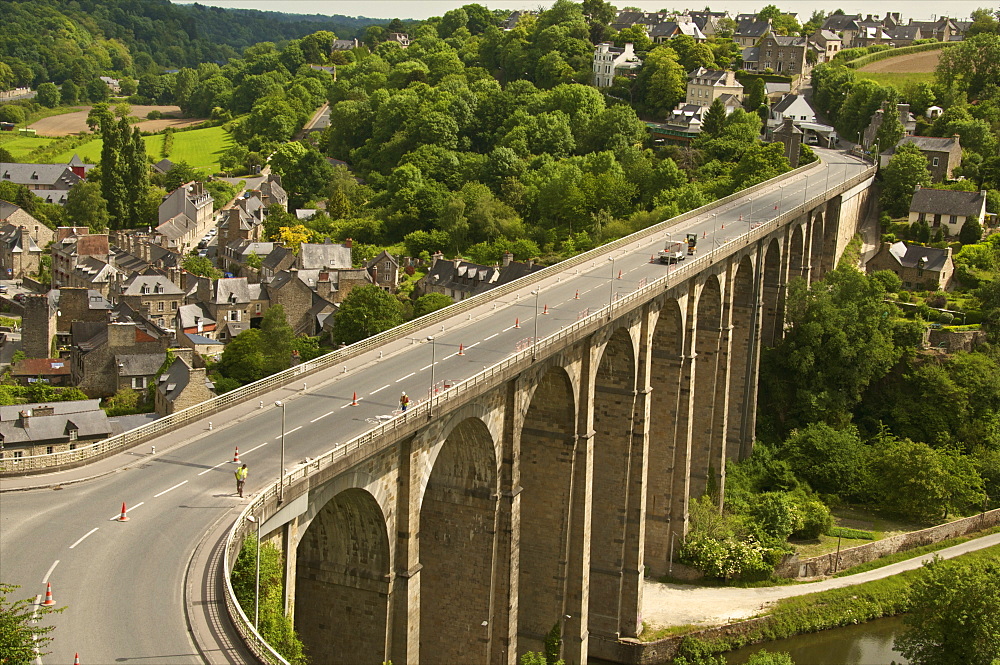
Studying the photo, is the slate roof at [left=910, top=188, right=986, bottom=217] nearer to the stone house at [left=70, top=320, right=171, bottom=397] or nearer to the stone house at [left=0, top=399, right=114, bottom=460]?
the stone house at [left=70, top=320, right=171, bottom=397]

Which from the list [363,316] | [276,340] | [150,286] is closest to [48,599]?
[363,316]

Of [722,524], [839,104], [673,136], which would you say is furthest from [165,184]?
[722,524]

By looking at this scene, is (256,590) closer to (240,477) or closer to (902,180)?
(240,477)

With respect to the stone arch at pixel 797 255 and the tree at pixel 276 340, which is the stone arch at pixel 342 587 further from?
the tree at pixel 276 340

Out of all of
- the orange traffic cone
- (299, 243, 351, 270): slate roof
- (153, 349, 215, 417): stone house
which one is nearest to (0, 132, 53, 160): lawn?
(299, 243, 351, 270): slate roof

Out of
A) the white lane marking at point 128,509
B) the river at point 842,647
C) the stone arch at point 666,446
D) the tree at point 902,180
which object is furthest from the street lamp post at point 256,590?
the tree at point 902,180

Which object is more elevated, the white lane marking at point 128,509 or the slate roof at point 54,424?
the white lane marking at point 128,509
